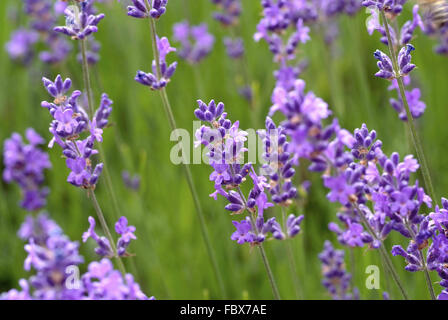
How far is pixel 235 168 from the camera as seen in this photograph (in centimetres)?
166

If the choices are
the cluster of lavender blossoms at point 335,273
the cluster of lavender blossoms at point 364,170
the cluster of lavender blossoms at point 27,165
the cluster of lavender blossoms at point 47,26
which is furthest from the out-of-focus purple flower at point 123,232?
the cluster of lavender blossoms at point 47,26

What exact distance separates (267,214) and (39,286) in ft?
6.21

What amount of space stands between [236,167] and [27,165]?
1815mm

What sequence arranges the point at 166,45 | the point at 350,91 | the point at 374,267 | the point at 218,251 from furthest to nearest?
the point at 350,91
the point at 218,251
the point at 374,267
the point at 166,45

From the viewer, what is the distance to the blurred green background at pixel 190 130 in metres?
3.00

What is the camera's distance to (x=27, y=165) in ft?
10.2

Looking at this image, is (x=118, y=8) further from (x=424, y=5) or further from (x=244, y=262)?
(x=424, y=5)

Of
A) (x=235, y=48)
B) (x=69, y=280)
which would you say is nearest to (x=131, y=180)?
(x=235, y=48)

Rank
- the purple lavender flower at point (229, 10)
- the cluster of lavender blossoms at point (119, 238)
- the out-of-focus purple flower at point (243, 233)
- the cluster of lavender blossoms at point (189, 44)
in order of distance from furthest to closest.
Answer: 1. the cluster of lavender blossoms at point (189, 44)
2. the purple lavender flower at point (229, 10)
3. the cluster of lavender blossoms at point (119, 238)
4. the out-of-focus purple flower at point (243, 233)

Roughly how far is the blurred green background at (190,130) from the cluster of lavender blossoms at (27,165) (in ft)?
1.17

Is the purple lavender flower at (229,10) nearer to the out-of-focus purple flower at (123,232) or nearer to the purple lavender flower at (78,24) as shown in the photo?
the purple lavender flower at (78,24)
